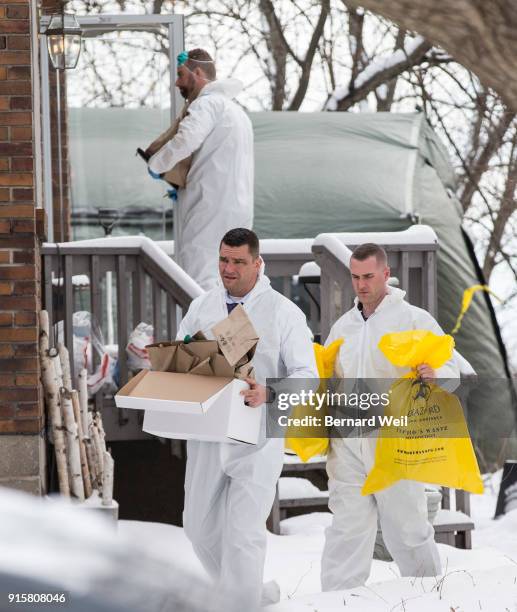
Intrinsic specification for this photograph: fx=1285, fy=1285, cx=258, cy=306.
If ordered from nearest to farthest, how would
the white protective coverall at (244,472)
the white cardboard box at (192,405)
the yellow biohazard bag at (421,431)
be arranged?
the white cardboard box at (192,405) → the white protective coverall at (244,472) → the yellow biohazard bag at (421,431)

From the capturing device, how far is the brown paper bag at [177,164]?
793cm

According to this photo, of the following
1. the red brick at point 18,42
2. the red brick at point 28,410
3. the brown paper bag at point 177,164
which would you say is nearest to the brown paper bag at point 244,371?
the red brick at point 28,410

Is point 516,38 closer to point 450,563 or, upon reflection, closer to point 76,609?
point 76,609

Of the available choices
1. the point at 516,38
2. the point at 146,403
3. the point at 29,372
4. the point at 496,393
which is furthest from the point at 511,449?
the point at 516,38

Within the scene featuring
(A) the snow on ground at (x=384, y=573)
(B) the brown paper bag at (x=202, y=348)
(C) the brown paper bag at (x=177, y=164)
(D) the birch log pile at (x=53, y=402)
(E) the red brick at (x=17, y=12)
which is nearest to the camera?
(B) the brown paper bag at (x=202, y=348)

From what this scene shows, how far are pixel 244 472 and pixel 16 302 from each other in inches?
79.0

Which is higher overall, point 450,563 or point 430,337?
point 430,337

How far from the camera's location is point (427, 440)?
18.6 feet

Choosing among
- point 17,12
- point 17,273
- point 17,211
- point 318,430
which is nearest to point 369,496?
point 318,430

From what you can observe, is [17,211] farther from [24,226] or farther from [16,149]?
[16,149]

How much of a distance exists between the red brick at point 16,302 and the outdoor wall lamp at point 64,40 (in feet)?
7.36

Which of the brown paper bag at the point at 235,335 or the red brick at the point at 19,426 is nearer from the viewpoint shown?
the brown paper bag at the point at 235,335

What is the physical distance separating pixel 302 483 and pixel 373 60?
39.7ft

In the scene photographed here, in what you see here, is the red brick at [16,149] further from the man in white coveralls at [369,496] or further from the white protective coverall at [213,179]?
the man in white coveralls at [369,496]
